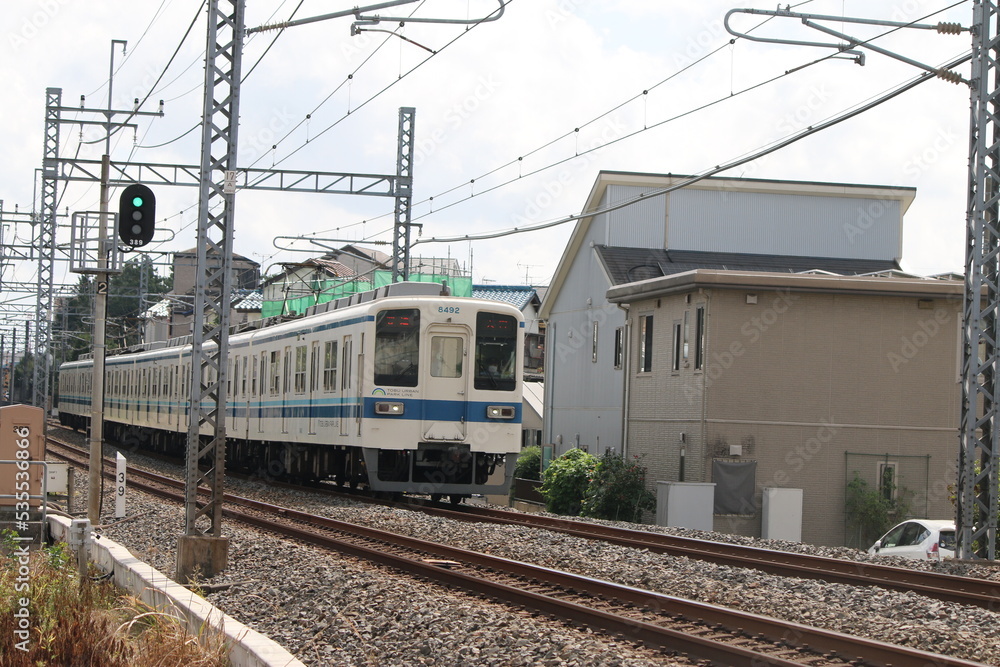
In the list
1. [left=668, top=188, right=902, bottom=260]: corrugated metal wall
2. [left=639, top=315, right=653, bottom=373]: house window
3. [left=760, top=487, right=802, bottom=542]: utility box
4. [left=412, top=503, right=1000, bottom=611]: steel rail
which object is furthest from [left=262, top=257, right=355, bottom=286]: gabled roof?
[left=412, top=503, right=1000, bottom=611]: steel rail

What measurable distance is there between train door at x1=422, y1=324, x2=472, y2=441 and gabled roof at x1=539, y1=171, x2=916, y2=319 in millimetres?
14025

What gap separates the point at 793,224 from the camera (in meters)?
33.1

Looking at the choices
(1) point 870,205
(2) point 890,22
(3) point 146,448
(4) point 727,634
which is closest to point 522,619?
(4) point 727,634

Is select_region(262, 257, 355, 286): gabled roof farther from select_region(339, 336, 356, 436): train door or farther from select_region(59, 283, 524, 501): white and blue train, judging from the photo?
select_region(339, 336, 356, 436): train door

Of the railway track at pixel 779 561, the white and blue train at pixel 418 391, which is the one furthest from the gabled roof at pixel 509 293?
the railway track at pixel 779 561

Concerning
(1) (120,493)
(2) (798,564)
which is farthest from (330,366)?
(2) (798,564)

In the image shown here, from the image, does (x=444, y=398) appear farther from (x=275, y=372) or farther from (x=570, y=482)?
(x=570, y=482)

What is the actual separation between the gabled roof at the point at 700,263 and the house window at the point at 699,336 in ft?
21.8

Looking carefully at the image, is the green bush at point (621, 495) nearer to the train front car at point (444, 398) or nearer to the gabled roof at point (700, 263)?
the train front car at point (444, 398)

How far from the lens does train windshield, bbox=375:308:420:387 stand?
1706 centimetres

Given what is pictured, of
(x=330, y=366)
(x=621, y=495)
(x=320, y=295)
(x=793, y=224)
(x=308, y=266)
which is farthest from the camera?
(x=308, y=266)

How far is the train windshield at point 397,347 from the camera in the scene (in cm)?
1706

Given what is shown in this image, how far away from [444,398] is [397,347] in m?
1.02

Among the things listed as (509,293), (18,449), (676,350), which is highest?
(509,293)
